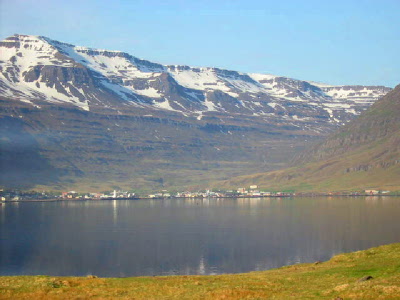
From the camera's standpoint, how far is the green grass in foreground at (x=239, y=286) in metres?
37.9

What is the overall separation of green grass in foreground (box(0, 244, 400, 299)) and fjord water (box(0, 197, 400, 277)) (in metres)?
41.3

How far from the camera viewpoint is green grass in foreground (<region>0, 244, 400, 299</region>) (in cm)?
3788

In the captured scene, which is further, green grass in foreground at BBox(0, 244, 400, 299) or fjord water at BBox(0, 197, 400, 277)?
fjord water at BBox(0, 197, 400, 277)

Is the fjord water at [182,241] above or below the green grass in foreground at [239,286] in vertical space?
below

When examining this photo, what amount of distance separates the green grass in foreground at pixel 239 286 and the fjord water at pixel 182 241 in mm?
41288

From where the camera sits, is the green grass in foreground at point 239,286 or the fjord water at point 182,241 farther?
the fjord water at point 182,241

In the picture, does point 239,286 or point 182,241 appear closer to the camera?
point 239,286

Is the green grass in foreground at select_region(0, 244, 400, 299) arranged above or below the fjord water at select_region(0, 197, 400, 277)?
above

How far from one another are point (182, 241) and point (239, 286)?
87229 millimetres

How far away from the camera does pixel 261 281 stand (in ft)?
153

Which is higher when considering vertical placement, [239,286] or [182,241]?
[239,286]

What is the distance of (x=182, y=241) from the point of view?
129 meters

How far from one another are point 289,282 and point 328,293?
747 cm

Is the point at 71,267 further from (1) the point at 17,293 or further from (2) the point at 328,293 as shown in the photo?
(2) the point at 328,293
